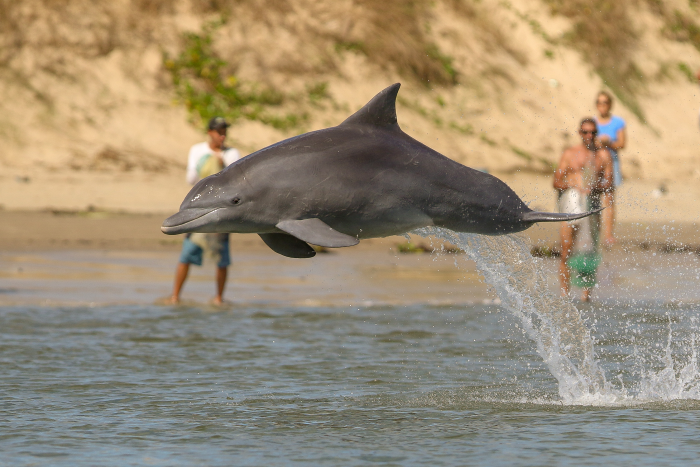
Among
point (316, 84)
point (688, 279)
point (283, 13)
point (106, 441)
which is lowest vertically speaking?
point (106, 441)

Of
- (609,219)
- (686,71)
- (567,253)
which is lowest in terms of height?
(567,253)

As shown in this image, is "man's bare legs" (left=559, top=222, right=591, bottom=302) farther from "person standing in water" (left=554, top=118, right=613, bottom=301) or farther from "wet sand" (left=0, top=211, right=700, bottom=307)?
"wet sand" (left=0, top=211, right=700, bottom=307)

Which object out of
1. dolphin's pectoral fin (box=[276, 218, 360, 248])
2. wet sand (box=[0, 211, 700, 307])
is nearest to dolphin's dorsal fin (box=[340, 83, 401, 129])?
dolphin's pectoral fin (box=[276, 218, 360, 248])

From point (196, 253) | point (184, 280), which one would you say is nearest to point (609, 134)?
point (196, 253)

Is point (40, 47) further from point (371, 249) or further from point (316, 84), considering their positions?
point (371, 249)

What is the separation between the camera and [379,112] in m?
6.81

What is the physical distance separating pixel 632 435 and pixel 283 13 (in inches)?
783

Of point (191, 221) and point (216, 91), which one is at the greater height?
point (216, 91)

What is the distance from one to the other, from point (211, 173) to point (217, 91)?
39.7ft

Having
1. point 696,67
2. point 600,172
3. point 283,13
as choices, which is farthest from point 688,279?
point 696,67

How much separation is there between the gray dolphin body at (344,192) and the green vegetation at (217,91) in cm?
1674

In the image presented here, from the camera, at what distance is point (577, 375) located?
8617mm

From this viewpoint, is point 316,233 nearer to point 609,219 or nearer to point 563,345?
point 563,345

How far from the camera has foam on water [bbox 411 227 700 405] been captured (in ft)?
26.9
